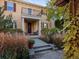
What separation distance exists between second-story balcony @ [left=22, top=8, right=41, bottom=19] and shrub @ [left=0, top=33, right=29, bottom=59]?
507 inches

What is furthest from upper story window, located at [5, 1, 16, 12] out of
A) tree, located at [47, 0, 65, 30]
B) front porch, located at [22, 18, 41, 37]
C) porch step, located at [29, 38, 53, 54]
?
porch step, located at [29, 38, 53, 54]

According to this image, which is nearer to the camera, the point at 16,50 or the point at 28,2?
the point at 16,50

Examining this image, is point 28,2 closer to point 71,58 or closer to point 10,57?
point 10,57

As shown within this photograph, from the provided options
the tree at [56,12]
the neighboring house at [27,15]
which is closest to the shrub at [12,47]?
the tree at [56,12]

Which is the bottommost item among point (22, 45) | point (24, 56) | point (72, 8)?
point (24, 56)

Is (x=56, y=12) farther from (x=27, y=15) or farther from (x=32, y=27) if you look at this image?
(x=32, y=27)

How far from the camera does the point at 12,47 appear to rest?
29.9 ft

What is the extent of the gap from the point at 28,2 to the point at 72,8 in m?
20.6

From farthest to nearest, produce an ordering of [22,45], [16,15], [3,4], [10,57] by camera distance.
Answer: [16,15] → [3,4] → [22,45] → [10,57]

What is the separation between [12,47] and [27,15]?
1403 centimetres

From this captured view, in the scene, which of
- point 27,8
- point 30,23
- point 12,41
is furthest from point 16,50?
point 30,23

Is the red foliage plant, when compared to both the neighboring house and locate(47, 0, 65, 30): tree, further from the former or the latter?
the neighboring house

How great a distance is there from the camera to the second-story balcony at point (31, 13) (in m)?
22.9

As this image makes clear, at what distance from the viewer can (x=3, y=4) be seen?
20.7 meters
